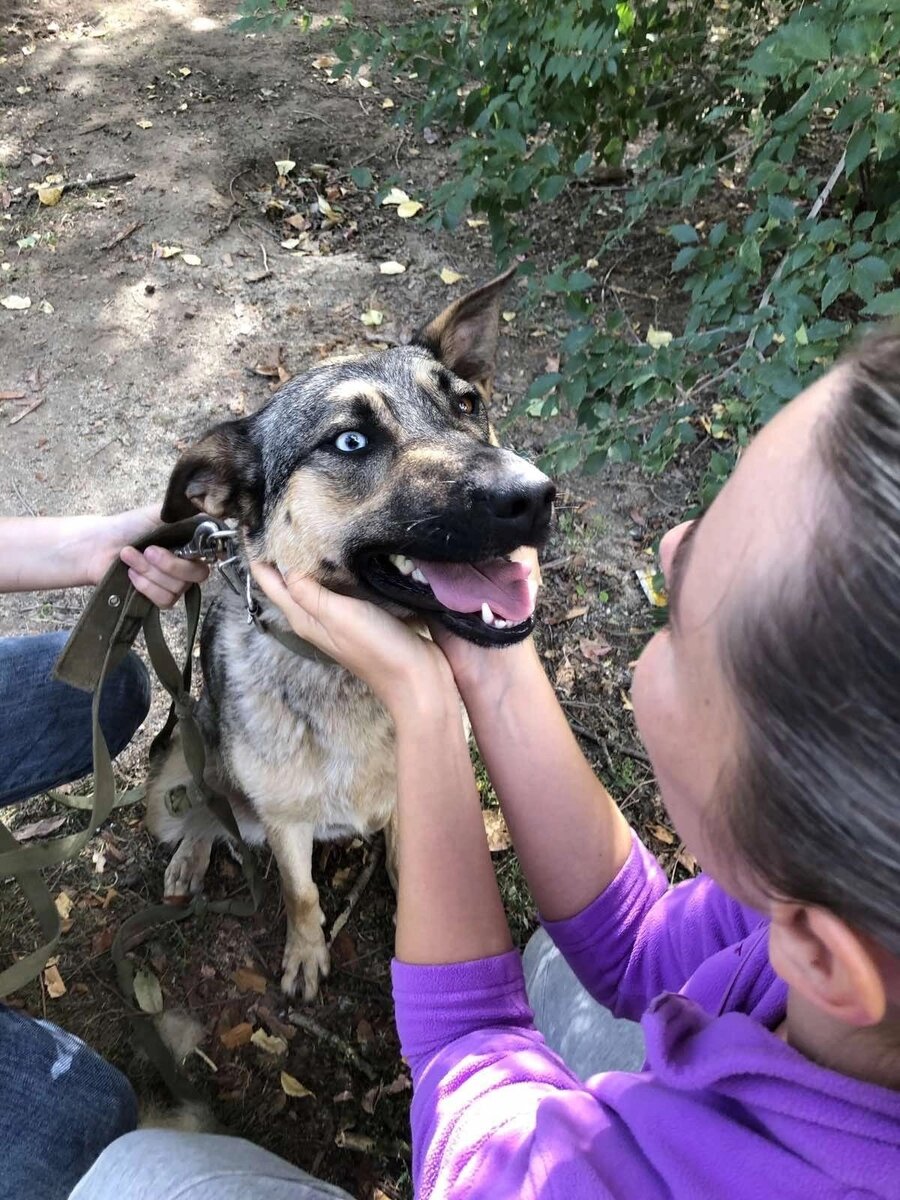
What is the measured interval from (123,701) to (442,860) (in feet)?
6.09

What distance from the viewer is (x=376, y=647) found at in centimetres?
177

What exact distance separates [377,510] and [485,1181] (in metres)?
1.57

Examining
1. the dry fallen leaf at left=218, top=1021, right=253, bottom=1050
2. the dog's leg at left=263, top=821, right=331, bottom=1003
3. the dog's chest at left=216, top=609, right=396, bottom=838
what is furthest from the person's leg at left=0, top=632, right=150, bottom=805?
the dry fallen leaf at left=218, top=1021, right=253, bottom=1050

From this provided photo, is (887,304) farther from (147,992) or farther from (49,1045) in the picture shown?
(147,992)

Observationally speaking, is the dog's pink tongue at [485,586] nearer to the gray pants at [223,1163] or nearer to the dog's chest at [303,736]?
the dog's chest at [303,736]

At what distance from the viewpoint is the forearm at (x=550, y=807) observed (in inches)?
66.1

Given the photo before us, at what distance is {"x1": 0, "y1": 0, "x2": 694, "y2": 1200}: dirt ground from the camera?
2.85 metres

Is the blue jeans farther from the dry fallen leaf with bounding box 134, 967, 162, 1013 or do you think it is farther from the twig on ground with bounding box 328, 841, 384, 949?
the twig on ground with bounding box 328, 841, 384, 949

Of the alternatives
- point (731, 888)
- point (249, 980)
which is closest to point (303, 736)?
point (249, 980)

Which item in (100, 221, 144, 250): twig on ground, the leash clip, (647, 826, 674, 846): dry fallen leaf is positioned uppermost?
the leash clip

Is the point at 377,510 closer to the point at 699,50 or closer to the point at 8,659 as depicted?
the point at 8,659

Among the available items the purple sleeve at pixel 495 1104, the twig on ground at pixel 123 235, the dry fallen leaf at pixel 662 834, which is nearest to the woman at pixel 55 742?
the purple sleeve at pixel 495 1104

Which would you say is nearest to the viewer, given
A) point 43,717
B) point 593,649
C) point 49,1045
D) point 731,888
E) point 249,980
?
point 731,888

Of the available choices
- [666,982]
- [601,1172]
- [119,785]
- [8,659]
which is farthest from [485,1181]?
[119,785]
